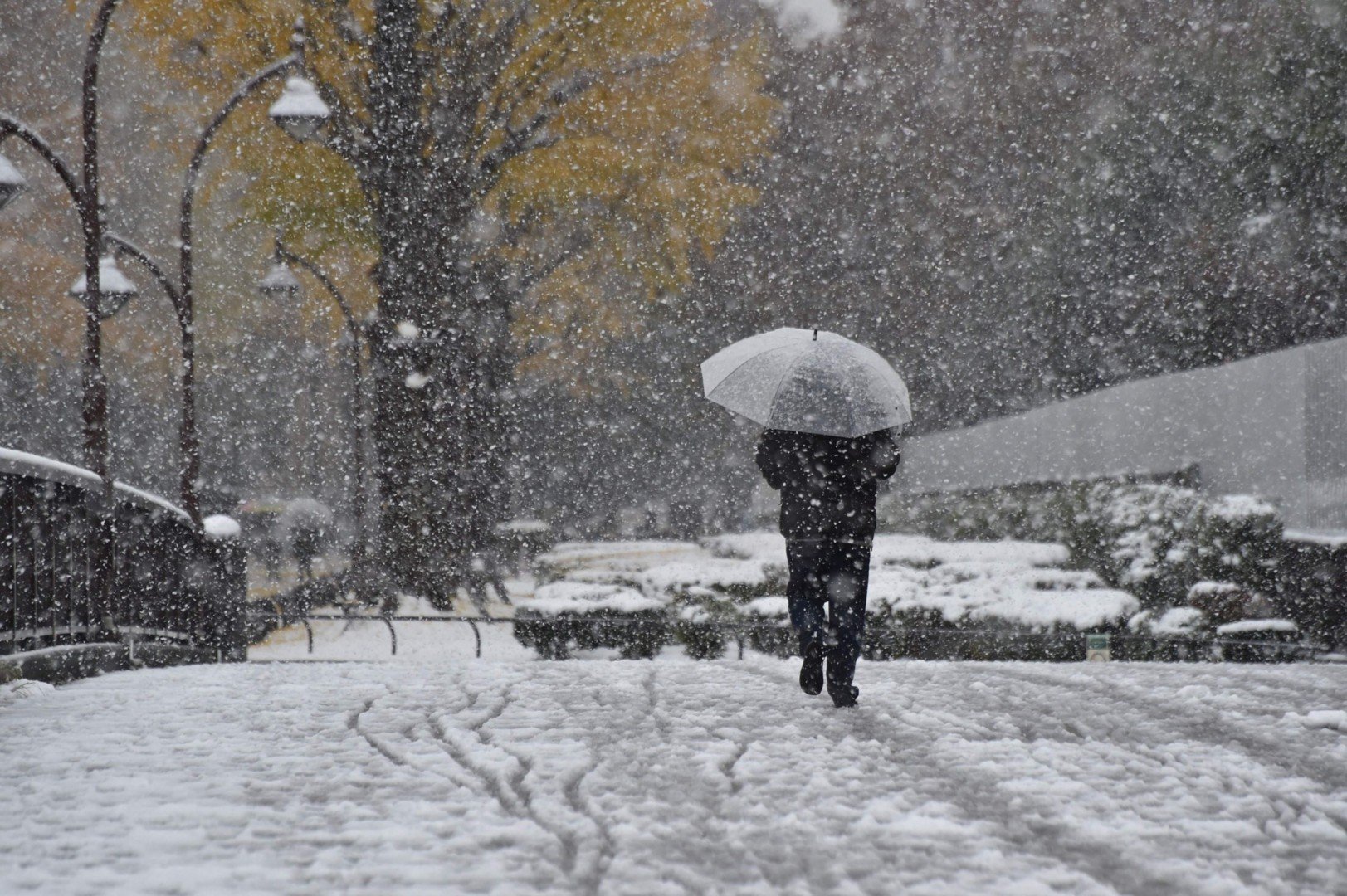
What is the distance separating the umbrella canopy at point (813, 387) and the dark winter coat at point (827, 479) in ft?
0.49

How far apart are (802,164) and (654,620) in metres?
19.6

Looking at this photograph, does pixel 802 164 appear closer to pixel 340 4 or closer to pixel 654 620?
pixel 340 4

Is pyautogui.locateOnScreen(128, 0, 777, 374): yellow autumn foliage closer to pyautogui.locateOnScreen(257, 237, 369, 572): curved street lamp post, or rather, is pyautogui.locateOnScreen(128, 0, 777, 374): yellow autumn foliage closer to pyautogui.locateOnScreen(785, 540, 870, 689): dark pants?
pyautogui.locateOnScreen(257, 237, 369, 572): curved street lamp post

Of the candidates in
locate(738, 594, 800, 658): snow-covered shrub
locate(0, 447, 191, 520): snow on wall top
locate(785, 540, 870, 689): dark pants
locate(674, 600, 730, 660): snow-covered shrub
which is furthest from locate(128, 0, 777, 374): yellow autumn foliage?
locate(785, 540, 870, 689): dark pants

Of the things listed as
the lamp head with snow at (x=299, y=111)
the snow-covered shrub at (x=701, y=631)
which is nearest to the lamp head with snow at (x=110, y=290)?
the lamp head with snow at (x=299, y=111)

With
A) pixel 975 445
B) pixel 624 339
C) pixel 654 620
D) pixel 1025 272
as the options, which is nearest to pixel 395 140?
pixel 654 620

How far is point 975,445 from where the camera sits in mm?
26609

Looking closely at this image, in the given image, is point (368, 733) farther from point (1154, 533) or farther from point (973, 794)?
point (1154, 533)

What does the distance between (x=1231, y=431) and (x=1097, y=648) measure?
7.09 metres

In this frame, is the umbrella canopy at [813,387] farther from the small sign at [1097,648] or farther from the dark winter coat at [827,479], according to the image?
the small sign at [1097,648]

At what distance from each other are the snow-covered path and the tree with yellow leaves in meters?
9.28

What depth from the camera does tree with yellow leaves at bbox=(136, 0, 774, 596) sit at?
56.3 feet

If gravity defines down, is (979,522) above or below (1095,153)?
below

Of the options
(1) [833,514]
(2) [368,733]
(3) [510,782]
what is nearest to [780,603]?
(1) [833,514]
